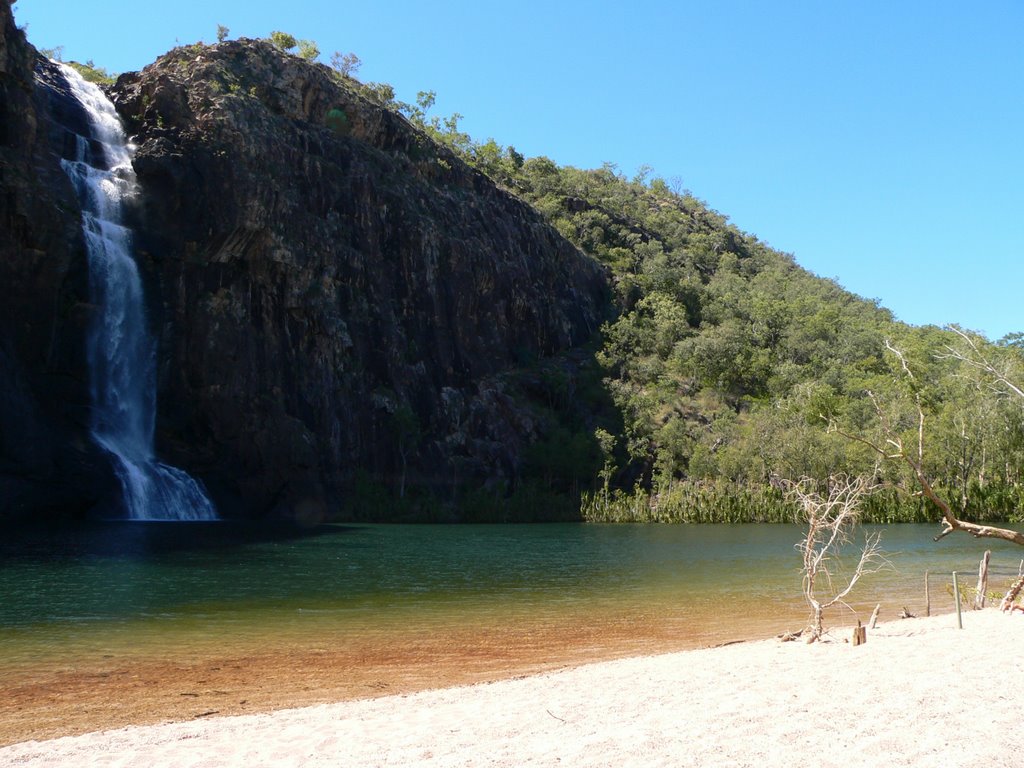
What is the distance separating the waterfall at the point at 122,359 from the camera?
53125mm

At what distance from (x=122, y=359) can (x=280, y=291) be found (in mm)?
13346

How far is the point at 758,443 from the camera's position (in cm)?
7250

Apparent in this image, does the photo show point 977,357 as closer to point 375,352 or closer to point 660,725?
point 660,725

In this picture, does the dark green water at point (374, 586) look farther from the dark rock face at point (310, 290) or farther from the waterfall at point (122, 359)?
the dark rock face at point (310, 290)

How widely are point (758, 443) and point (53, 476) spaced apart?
52453 mm

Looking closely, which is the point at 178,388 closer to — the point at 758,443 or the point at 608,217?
the point at 758,443

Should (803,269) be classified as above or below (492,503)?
above

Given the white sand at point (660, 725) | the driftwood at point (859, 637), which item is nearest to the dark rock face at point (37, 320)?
the white sand at point (660, 725)

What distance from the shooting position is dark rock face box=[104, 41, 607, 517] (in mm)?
60562

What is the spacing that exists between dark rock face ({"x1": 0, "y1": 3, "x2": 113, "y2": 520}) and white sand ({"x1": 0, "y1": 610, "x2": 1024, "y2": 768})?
42907 mm

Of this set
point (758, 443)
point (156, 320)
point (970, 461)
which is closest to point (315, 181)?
point (156, 320)

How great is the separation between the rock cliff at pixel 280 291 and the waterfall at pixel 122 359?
3.42 feet

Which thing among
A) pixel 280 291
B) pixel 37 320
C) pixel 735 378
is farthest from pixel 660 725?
pixel 735 378

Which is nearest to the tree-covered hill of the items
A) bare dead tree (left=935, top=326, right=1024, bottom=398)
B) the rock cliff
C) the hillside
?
the hillside
